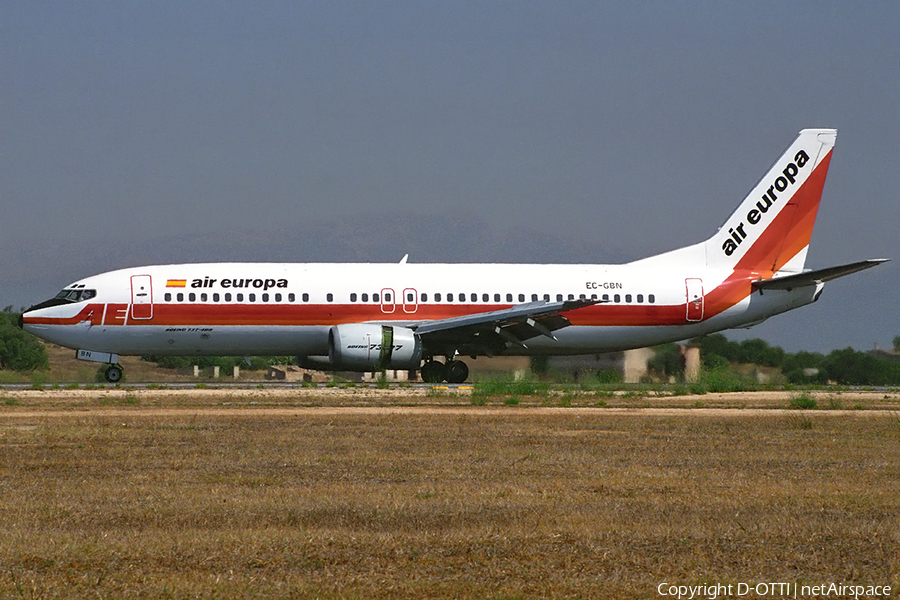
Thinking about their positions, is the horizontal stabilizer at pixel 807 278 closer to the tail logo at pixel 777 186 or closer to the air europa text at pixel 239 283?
the tail logo at pixel 777 186

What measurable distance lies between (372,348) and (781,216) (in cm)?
1435

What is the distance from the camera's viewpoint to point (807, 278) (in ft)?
121

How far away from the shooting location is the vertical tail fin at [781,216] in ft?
126

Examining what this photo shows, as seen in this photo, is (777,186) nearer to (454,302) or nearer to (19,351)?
(454,302)

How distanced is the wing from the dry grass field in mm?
13970

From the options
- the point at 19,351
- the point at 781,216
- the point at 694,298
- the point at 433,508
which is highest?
the point at 781,216

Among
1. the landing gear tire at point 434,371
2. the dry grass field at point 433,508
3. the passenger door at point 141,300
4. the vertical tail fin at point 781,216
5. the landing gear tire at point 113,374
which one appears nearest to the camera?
the dry grass field at point 433,508

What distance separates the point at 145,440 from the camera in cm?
1694

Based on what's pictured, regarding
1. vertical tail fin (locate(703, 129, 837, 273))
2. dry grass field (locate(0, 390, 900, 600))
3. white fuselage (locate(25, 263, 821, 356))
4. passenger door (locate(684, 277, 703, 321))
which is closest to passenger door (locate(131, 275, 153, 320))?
white fuselage (locate(25, 263, 821, 356))

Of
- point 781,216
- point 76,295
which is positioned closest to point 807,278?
point 781,216

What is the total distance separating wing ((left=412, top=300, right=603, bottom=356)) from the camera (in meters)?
34.0

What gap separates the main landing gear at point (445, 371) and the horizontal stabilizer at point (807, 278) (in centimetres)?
949

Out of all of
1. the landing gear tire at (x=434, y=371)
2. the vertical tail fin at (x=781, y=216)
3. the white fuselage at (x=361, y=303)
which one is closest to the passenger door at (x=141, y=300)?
the white fuselage at (x=361, y=303)

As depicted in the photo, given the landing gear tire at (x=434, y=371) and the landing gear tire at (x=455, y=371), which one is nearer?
the landing gear tire at (x=455, y=371)
